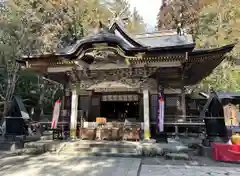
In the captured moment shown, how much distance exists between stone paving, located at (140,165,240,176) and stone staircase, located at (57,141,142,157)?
1.60 metres

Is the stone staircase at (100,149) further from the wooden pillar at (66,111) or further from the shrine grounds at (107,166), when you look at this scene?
the wooden pillar at (66,111)

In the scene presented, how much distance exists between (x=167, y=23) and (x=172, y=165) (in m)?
20.3

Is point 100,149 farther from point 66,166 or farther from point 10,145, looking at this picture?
point 10,145

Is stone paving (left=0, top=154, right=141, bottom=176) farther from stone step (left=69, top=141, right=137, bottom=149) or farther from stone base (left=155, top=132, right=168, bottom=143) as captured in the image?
stone base (left=155, top=132, right=168, bottom=143)

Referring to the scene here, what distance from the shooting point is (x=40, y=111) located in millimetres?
19641

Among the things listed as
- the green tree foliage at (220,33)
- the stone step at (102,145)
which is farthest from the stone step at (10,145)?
the green tree foliage at (220,33)

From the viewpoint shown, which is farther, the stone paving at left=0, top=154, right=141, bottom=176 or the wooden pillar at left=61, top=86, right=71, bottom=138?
the wooden pillar at left=61, top=86, right=71, bottom=138

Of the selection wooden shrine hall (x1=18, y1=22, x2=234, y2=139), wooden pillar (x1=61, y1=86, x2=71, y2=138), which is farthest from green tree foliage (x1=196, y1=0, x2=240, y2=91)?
wooden pillar (x1=61, y1=86, x2=71, y2=138)

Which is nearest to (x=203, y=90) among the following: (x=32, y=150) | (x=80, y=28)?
(x=80, y=28)

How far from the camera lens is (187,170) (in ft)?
18.7

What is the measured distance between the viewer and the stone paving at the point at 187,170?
533cm

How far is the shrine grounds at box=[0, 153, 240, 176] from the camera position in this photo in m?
5.38

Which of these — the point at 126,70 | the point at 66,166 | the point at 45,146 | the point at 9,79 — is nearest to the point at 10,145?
the point at 45,146

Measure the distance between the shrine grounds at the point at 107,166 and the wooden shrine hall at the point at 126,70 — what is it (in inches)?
89.1
